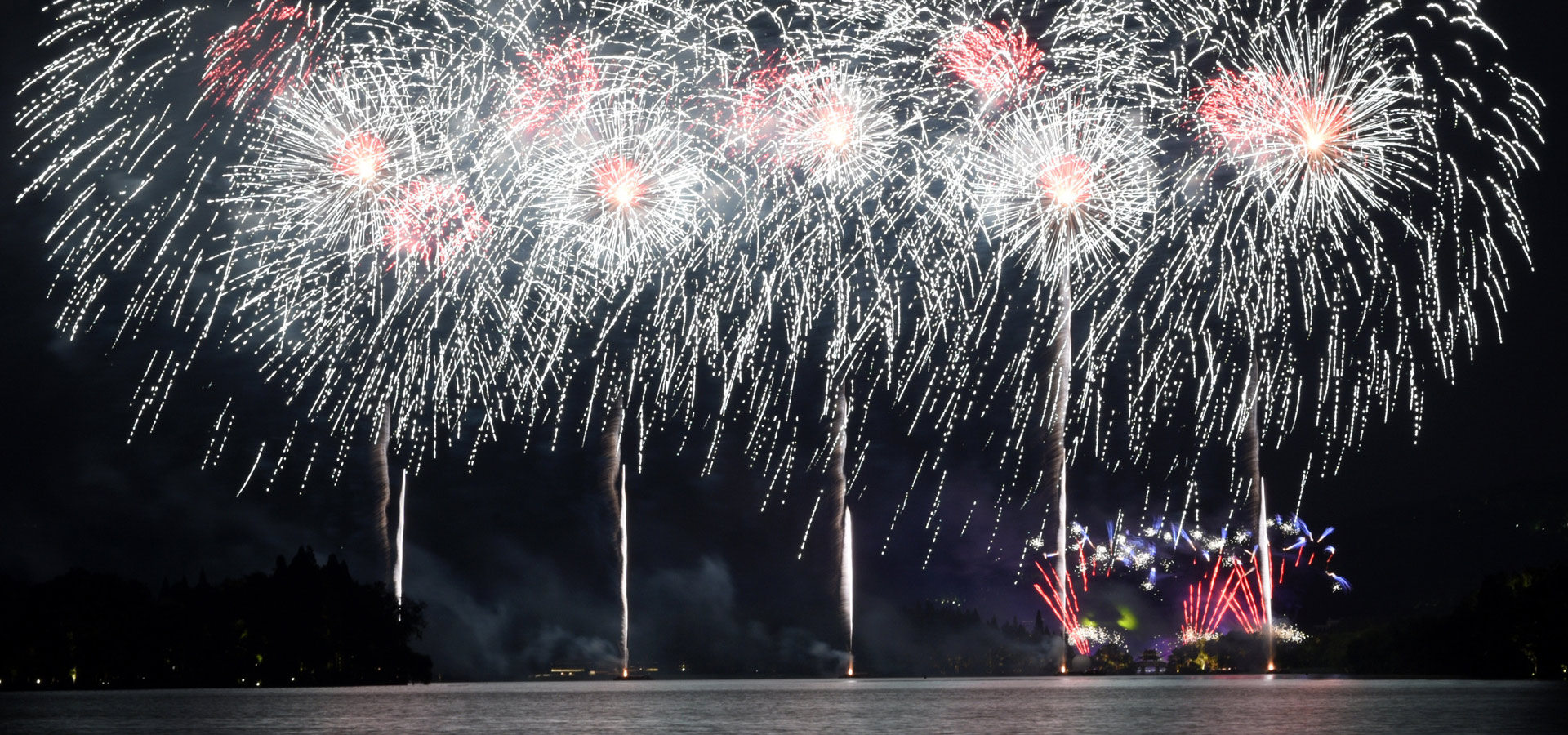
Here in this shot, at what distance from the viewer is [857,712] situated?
307 feet

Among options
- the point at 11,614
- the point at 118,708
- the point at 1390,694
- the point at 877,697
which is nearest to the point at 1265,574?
the point at 1390,694

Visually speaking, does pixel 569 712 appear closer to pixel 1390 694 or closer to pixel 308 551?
pixel 1390 694

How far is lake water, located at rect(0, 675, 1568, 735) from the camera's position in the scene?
226 ft

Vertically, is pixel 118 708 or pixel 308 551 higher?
pixel 308 551

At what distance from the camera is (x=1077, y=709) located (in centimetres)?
9306

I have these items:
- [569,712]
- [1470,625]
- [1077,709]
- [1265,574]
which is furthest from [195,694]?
[1470,625]

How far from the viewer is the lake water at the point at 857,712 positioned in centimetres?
6875

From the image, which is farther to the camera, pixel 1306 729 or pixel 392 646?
pixel 392 646

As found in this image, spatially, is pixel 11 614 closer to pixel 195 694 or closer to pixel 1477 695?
pixel 195 694

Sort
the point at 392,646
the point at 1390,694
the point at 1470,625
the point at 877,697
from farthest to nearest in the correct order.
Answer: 1. the point at 392,646
2. the point at 1470,625
3. the point at 877,697
4. the point at 1390,694

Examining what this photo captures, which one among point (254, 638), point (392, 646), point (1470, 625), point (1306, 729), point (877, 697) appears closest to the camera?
point (1306, 729)

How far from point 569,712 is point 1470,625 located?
94.5m

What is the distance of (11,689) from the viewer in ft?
488

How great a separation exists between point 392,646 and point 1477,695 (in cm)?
11577
